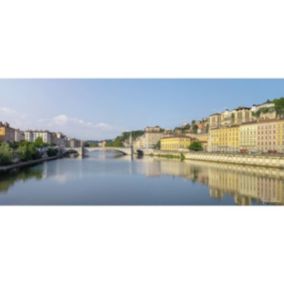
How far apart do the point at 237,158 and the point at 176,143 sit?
13.9 feet

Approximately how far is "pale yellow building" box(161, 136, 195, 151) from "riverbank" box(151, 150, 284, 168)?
69 centimetres

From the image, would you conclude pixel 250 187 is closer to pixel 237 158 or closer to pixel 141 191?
pixel 141 191

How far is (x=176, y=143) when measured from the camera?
445 inches

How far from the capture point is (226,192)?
3.82m

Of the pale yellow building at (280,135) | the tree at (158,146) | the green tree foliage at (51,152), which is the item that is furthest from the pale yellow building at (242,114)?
the green tree foliage at (51,152)

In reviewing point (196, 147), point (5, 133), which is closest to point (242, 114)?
point (196, 147)

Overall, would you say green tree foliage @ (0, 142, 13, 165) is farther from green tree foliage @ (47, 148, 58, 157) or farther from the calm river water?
green tree foliage @ (47, 148, 58, 157)

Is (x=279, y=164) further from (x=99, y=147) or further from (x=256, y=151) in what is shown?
(x=99, y=147)

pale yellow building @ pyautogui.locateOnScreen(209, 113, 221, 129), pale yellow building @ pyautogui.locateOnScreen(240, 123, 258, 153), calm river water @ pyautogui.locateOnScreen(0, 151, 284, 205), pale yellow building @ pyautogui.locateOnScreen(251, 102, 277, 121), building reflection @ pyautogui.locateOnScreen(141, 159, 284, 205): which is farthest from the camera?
pale yellow building @ pyautogui.locateOnScreen(209, 113, 221, 129)

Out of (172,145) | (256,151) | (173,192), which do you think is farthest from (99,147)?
(173,192)

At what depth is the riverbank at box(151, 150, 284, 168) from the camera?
19.8ft

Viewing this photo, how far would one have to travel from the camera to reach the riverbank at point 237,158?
604cm

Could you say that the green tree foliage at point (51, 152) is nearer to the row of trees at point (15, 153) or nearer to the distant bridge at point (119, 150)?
the distant bridge at point (119, 150)

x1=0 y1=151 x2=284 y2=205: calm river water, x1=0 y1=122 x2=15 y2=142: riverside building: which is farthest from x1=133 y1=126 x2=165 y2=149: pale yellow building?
x1=0 y1=151 x2=284 y2=205: calm river water
